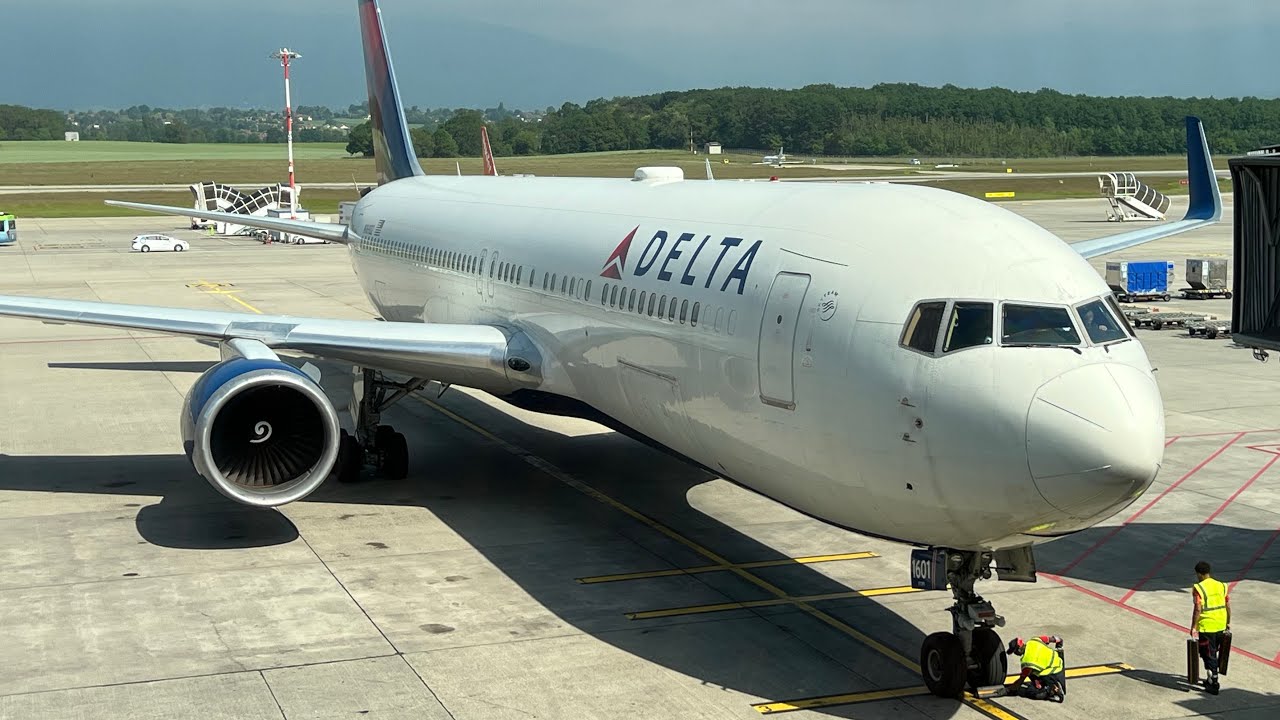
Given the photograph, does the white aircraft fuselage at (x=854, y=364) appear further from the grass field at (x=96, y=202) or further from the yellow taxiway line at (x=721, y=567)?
the grass field at (x=96, y=202)

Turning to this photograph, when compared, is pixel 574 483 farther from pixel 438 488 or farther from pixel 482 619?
pixel 482 619

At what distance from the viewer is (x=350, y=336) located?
1914cm

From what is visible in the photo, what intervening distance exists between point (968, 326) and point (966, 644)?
9.97 ft

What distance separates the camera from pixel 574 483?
20875 millimetres

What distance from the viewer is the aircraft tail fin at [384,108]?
102 feet

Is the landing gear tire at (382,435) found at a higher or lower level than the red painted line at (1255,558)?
higher

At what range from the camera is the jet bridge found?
1811 cm

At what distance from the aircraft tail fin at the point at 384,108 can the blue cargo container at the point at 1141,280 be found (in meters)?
25.6

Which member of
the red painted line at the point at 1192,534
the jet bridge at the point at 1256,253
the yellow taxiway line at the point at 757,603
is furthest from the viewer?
the jet bridge at the point at 1256,253

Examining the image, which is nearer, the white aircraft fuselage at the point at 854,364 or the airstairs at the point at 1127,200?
the white aircraft fuselage at the point at 854,364

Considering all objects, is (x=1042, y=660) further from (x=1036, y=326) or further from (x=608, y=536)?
(x=608, y=536)

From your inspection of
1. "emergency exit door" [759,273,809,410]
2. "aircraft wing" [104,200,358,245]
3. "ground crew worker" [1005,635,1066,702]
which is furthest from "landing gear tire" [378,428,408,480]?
"ground crew worker" [1005,635,1066,702]

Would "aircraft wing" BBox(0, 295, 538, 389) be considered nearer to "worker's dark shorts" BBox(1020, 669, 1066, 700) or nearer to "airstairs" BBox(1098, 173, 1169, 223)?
"worker's dark shorts" BBox(1020, 669, 1066, 700)

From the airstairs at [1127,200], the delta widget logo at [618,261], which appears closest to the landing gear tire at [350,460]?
the delta widget logo at [618,261]
